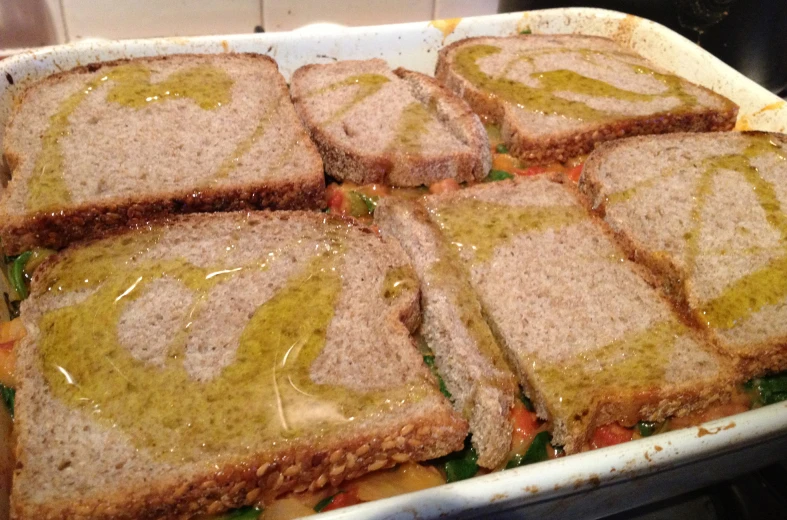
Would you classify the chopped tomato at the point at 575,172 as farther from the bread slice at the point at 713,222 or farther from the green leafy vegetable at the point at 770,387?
the green leafy vegetable at the point at 770,387

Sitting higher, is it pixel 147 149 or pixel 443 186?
pixel 147 149

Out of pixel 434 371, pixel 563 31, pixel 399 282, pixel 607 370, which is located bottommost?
pixel 434 371

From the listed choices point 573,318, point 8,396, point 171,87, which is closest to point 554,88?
point 573,318

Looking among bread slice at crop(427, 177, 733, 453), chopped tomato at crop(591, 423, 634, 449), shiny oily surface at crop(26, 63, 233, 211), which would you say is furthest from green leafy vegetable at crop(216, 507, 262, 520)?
shiny oily surface at crop(26, 63, 233, 211)

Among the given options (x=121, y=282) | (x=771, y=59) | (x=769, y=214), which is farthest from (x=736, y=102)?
(x=121, y=282)

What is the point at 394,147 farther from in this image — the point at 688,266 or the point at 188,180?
the point at 688,266

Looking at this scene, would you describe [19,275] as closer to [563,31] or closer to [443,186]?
[443,186]

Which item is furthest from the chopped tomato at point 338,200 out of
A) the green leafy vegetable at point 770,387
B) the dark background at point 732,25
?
the dark background at point 732,25
